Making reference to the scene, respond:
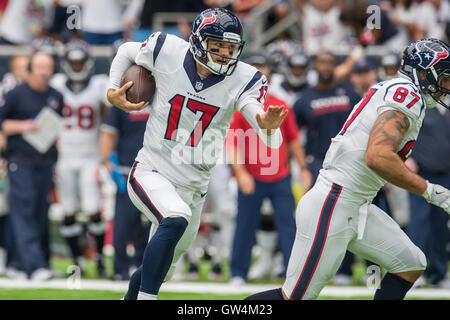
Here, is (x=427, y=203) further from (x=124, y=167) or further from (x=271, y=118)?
(x=271, y=118)

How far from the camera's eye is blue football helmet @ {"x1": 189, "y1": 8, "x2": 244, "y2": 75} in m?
4.78

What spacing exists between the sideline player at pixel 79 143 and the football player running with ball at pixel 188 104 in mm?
3241

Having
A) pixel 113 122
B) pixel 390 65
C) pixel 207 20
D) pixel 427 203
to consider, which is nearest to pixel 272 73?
pixel 390 65

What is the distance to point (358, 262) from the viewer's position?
9719 mm

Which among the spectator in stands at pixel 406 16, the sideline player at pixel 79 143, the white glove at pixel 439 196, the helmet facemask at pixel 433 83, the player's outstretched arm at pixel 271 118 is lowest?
the sideline player at pixel 79 143

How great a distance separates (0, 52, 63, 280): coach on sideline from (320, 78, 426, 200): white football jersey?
150 inches

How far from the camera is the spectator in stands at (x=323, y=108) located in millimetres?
7594

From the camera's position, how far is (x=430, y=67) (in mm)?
4484

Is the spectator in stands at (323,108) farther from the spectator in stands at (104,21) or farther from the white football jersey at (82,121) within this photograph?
the spectator in stands at (104,21)

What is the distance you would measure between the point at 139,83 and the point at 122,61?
24cm

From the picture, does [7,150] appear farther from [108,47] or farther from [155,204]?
[155,204]

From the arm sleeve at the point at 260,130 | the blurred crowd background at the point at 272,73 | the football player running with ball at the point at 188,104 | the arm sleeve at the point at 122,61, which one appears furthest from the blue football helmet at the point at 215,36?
the blurred crowd background at the point at 272,73

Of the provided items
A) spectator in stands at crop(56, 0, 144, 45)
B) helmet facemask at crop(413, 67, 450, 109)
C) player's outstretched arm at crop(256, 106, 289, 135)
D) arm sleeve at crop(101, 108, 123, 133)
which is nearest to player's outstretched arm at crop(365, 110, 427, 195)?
helmet facemask at crop(413, 67, 450, 109)
